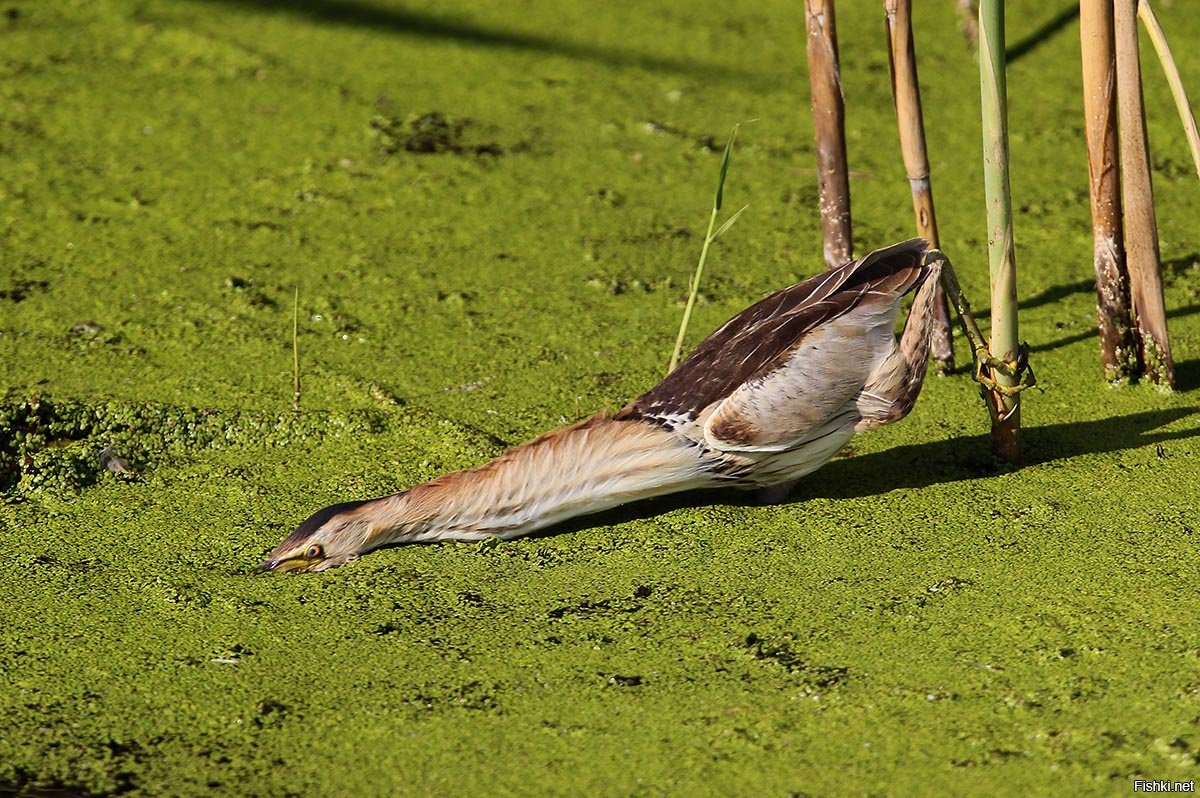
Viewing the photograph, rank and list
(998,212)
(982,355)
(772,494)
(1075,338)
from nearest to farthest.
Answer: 1. (998,212)
2. (982,355)
3. (772,494)
4. (1075,338)

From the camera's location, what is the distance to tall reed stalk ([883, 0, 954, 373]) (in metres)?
3.08

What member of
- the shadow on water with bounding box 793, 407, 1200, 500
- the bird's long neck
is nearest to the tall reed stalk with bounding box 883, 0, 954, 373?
the shadow on water with bounding box 793, 407, 1200, 500

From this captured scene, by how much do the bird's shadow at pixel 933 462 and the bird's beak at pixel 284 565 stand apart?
50 centimetres

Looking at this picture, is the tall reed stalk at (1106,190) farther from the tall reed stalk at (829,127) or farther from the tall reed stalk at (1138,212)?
the tall reed stalk at (829,127)

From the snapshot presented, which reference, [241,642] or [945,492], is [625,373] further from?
[241,642]

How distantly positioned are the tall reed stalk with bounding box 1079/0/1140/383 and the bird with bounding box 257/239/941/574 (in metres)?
0.53

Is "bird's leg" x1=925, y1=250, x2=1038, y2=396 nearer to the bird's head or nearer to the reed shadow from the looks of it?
the reed shadow

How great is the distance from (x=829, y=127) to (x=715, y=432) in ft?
2.87

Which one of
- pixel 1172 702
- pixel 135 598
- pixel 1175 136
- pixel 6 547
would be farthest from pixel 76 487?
pixel 1175 136

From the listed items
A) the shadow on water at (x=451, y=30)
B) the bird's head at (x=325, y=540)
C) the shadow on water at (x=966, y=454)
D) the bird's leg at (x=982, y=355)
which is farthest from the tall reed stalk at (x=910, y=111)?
the shadow on water at (x=451, y=30)

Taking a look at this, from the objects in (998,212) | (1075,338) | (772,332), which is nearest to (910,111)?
(998,212)

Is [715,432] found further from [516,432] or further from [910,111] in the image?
[910,111]

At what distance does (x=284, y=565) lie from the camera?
281cm

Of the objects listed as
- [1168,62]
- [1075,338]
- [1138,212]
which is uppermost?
[1168,62]
